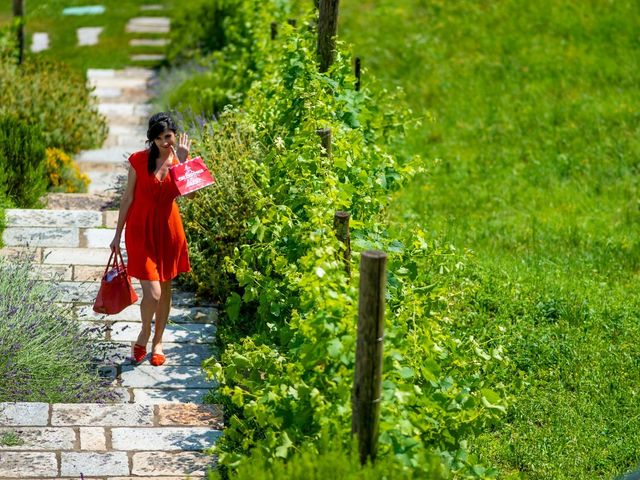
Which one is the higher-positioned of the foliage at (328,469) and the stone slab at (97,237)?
the foliage at (328,469)

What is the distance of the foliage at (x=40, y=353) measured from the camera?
6.66 m

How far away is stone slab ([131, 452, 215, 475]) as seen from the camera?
19.6ft

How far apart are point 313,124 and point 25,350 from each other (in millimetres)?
2422

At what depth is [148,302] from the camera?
23.6ft

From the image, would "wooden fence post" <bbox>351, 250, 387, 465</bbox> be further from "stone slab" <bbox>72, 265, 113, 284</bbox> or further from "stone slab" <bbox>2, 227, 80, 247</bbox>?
"stone slab" <bbox>2, 227, 80, 247</bbox>

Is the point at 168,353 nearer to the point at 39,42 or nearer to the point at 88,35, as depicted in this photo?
the point at 39,42

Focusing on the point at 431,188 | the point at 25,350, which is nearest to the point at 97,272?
the point at 25,350

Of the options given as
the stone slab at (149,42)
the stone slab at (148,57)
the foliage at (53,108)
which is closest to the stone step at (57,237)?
the foliage at (53,108)

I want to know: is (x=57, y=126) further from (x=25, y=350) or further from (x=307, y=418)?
(x=307, y=418)

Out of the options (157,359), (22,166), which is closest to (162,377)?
(157,359)

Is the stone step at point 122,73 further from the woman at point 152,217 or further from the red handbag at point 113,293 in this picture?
the red handbag at point 113,293

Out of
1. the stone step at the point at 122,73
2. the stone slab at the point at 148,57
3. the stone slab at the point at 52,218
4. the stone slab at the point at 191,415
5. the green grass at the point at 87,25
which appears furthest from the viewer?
the stone slab at the point at 148,57

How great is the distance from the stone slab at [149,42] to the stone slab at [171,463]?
10.7 m

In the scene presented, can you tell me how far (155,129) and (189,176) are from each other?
362 millimetres
